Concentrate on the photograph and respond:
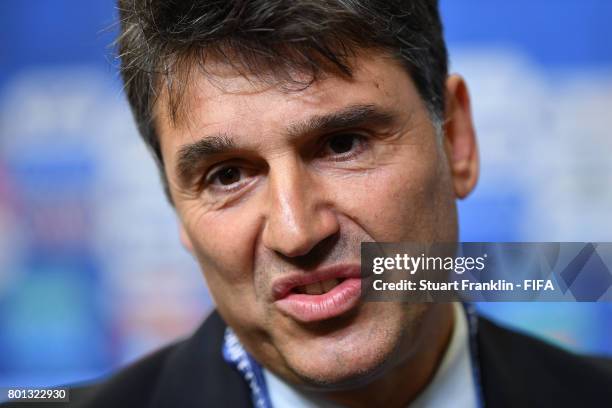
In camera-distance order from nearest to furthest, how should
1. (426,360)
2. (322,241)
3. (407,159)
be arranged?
(322,241) → (407,159) → (426,360)

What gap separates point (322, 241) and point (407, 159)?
0.26 metres

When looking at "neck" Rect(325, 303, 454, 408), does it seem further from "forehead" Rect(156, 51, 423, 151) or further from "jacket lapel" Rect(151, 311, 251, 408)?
"forehead" Rect(156, 51, 423, 151)

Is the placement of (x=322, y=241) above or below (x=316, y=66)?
below

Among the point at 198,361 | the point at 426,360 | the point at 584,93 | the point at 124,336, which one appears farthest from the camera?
the point at 124,336

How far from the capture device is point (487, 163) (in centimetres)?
305

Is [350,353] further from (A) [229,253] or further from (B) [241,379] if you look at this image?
(B) [241,379]

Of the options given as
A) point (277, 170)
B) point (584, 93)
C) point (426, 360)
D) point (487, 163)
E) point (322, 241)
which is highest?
point (584, 93)

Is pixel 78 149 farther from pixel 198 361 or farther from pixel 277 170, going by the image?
pixel 277 170

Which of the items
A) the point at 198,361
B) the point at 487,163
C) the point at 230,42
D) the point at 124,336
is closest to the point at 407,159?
the point at 230,42

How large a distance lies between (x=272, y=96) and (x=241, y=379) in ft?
2.10

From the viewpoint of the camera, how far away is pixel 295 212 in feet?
4.70

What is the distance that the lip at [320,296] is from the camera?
149 centimetres

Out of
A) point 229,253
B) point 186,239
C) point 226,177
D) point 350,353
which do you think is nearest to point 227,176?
point 226,177

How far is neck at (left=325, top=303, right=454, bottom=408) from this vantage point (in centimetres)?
169
